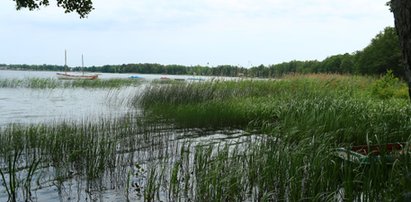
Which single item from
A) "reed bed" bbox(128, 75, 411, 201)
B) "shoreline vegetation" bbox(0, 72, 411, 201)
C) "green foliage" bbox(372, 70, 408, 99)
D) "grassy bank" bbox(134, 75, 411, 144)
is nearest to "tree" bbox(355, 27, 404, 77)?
"grassy bank" bbox(134, 75, 411, 144)

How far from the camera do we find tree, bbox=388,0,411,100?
2.41 metres

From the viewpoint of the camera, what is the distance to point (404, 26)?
2.44 meters

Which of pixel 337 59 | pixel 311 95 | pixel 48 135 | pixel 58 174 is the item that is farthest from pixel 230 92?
pixel 337 59

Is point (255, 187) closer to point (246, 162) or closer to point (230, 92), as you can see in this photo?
point (246, 162)

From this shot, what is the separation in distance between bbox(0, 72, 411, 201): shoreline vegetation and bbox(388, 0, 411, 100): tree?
2.97ft

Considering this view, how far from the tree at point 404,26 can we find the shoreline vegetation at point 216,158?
905mm

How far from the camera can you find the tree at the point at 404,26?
2406mm

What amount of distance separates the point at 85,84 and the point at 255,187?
3000cm

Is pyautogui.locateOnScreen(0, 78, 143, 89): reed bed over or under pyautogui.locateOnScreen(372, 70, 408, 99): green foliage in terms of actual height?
under

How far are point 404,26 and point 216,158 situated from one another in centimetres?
330

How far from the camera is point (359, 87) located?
19.3 m

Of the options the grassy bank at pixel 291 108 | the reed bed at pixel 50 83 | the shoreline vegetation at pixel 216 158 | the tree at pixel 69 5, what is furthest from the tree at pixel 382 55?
the tree at pixel 69 5

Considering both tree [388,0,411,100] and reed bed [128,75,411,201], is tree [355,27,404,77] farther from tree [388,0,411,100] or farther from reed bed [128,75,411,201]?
tree [388,0,411,100]

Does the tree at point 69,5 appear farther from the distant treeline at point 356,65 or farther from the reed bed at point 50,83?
the reed bed at point 50,83
